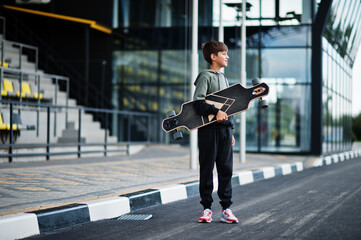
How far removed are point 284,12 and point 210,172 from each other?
14.8 metres

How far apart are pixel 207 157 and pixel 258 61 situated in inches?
563

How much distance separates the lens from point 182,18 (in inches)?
762

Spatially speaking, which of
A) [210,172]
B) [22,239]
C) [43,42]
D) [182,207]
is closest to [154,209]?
[182,207]

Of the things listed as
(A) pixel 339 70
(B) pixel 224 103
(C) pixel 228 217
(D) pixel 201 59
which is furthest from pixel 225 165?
(A) pixel 339 70

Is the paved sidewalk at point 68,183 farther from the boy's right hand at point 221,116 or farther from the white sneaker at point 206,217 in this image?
the boy's right hand at point 221,116

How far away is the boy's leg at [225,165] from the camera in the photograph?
15.8ft

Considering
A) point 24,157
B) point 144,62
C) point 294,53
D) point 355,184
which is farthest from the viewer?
point 144,62

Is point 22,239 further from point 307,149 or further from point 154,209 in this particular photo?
A: point 307,149

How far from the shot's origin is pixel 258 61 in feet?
61.1

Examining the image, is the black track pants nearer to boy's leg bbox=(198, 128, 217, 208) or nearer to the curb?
boy's leg bbox=(198, 128, 217, 208)

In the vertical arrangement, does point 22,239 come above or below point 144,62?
below

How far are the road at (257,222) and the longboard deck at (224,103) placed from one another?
0.95 metres

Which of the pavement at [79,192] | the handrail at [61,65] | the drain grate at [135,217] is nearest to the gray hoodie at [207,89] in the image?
the drain grate at [135,217]

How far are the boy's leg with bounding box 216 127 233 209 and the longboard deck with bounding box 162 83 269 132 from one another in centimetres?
22
